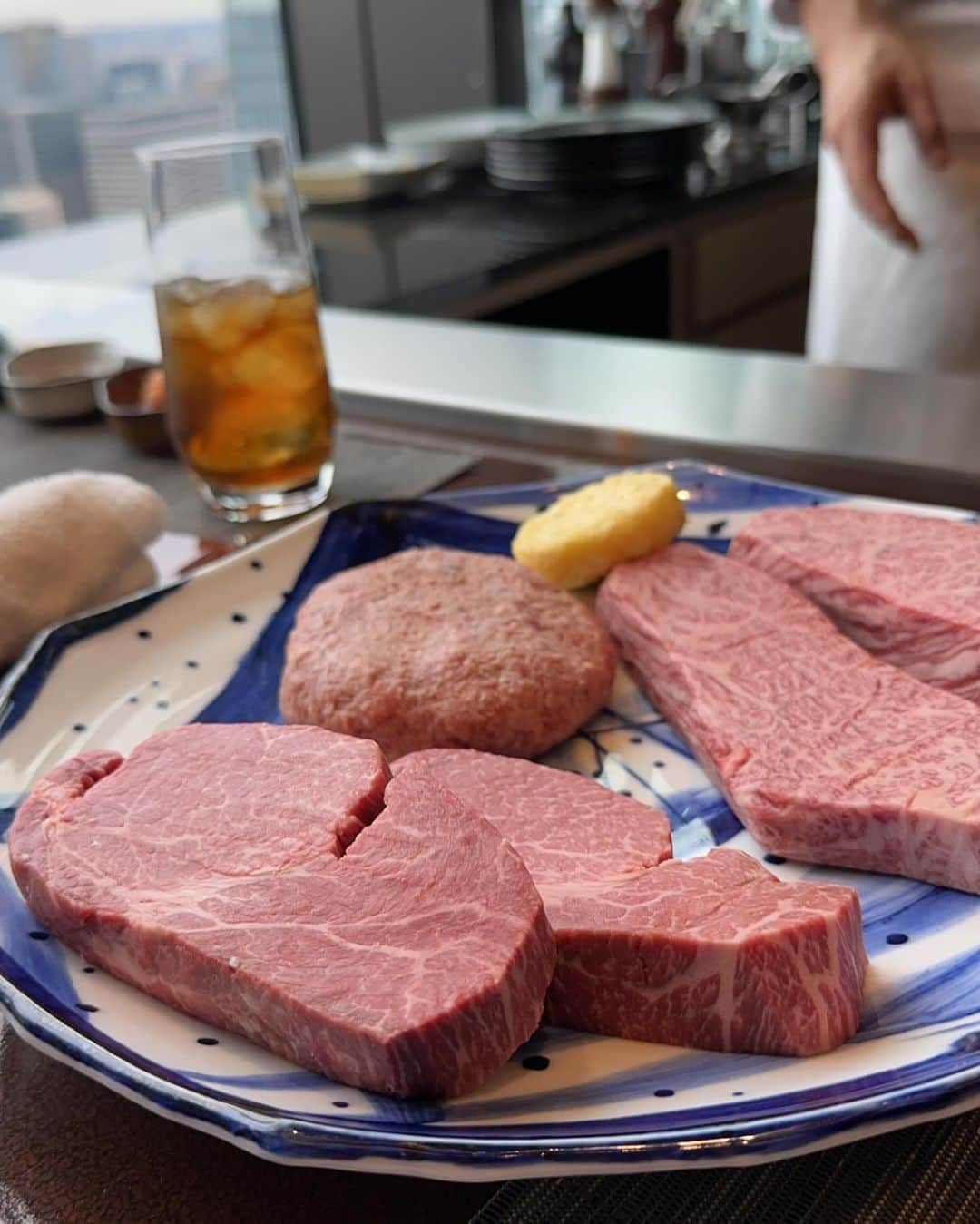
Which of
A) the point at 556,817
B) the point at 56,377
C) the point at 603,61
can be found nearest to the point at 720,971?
the point at 556,817

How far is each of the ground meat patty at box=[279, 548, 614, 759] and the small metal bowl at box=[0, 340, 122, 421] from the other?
2.58 feet

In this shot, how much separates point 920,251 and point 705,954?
180 centimetres

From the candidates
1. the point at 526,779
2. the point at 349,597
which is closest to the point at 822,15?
the point at 349,597

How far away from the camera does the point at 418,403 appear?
1.68 metres

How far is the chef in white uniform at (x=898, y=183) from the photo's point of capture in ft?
5.96

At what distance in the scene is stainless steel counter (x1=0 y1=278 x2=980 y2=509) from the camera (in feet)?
4.53

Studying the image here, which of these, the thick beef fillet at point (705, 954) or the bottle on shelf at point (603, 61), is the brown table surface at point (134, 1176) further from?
the bottle on shelf at point (603, 61)

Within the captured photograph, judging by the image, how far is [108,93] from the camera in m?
3.81

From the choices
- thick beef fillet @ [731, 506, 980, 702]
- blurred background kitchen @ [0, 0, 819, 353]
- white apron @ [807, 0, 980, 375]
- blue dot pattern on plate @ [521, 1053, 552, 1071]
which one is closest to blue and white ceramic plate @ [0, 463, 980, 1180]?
blue dot pattern on plate @ [521, 1053, 552, 1071]

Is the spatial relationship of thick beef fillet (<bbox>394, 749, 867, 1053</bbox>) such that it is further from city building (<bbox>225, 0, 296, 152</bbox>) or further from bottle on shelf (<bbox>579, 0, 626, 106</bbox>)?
city building (<bbox>225, 0, 296, 152</bbox>)

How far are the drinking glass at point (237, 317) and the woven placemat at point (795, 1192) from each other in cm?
89

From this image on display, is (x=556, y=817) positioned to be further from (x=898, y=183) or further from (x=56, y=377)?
(x=898, y=183)

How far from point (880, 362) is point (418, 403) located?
1.08 meters

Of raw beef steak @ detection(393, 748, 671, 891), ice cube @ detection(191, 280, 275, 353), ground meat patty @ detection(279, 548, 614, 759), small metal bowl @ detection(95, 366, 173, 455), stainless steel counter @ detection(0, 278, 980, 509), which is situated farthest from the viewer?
small metal bowl @ detection(95, 366, 173, 455)
